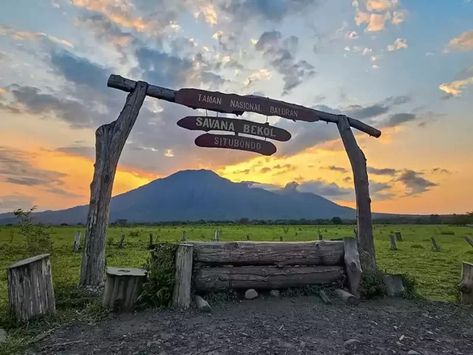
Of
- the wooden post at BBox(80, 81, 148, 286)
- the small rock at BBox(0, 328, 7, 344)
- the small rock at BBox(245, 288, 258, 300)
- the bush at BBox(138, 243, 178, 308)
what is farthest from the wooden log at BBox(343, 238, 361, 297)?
the small rock at BBox(0, 328, 7, 344)

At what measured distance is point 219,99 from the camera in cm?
1025

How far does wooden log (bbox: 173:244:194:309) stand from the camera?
23.0 feet

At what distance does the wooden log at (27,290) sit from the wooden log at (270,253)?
2738 mm

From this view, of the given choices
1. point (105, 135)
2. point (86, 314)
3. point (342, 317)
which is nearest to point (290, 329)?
point (342, 317)

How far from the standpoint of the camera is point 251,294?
301 inches

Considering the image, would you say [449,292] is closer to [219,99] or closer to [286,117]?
[286,117]

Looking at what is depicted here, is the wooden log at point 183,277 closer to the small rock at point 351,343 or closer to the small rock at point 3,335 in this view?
the small rock at point 3,335

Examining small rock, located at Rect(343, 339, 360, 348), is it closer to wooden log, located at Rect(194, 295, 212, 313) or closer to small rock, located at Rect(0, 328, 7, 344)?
wooden log, located at Rect(194, 295, 212, 313)

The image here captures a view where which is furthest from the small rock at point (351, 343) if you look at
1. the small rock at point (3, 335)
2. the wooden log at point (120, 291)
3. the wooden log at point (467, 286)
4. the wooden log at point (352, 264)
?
the small rock at point (3, 335)

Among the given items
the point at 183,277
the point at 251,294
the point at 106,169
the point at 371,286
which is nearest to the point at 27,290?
the point at 183,277

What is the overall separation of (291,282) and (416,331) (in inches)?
97.1

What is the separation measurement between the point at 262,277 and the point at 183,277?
64.7 inches

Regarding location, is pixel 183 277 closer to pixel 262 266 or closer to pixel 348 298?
pixel 262 266

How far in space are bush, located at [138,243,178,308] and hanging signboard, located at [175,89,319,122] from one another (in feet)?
13.2
